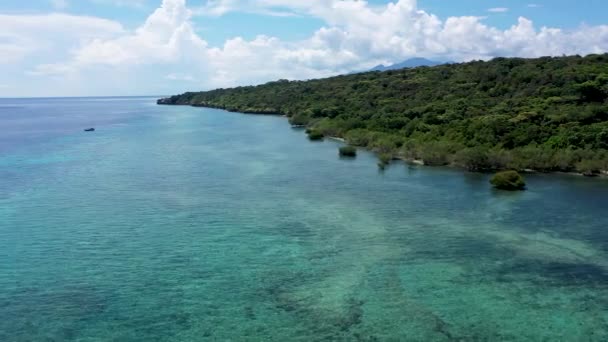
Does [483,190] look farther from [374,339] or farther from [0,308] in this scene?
[0,308]

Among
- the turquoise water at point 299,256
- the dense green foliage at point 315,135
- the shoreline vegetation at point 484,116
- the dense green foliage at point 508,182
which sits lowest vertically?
the turquoise water at point 299,256

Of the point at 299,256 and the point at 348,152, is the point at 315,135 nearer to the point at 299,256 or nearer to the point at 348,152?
the point at 348,152

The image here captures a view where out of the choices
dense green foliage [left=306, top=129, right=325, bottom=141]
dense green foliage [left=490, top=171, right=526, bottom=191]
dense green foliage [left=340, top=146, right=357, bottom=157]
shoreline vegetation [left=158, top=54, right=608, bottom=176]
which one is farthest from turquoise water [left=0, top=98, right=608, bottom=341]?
dense green foliage [left=306, top=129, right=325, bottom=141]

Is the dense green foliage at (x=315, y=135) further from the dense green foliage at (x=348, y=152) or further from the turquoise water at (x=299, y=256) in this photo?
the turquoise water at (x=299, y=256)

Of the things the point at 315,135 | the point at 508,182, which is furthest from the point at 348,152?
the point at 508,182

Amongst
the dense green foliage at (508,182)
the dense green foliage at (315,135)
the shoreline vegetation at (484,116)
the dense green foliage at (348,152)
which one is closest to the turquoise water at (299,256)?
the dense green foliage at (508,182)

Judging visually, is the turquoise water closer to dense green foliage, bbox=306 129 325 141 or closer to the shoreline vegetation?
the shoreline vegetation
